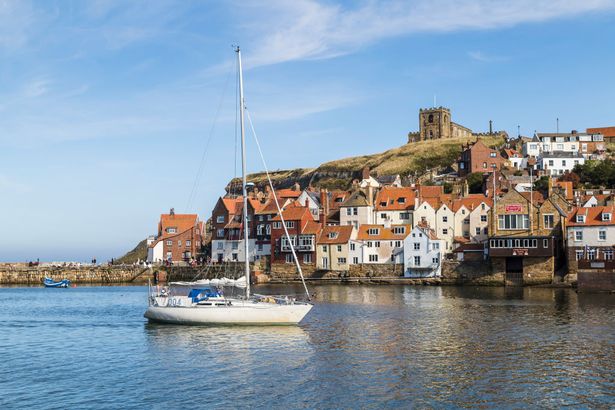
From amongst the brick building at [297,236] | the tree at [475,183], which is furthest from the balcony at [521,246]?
the tree at [475,183]

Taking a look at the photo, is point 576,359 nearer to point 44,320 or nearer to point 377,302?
point 377,302

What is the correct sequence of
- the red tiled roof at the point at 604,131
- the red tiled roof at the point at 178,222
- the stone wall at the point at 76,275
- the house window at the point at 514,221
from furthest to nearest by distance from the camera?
the red tiled roof at the point at 604,131 → the red tiled roof at the point at 178,222 → the stone wall at the point at 76,275 → the house window at the point at 514,221

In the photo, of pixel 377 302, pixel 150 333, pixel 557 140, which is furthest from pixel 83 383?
pixel 557 140

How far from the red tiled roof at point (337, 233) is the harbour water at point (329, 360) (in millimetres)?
39366

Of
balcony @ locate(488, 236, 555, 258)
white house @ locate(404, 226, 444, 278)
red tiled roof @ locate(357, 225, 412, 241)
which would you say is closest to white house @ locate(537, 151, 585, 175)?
red tiled roof @ locate(357, 225, 412, 241)

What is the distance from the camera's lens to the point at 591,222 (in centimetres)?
8662

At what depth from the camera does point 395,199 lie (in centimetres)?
11331

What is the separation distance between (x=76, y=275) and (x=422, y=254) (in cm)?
6104

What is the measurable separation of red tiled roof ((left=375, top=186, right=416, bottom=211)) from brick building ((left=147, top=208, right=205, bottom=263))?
36436 mm

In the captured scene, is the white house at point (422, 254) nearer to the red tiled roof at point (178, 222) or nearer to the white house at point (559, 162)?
the red tiled roof at point (178, 222)

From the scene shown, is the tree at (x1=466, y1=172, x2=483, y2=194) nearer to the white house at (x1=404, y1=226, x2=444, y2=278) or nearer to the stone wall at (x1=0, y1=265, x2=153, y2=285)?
the white house at (x1=404, y1=226, x2=444, y2=278)

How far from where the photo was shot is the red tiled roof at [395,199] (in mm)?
111875

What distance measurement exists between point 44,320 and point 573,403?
45.7 m

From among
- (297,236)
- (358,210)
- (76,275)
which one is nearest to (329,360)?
(297,236)
